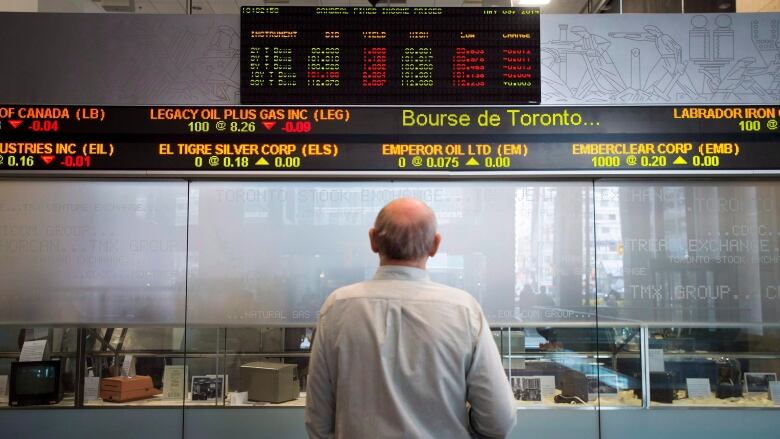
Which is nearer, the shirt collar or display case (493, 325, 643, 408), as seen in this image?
the shirt collar

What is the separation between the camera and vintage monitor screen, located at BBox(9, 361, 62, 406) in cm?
373

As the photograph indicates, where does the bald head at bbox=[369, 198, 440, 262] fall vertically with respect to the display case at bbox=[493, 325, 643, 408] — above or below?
above

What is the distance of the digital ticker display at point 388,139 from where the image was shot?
11.6 ft

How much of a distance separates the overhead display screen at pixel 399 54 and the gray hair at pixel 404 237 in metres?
2.05

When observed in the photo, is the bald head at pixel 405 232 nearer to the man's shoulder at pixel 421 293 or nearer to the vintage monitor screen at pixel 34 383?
the man's shoulder at pixel 421 293

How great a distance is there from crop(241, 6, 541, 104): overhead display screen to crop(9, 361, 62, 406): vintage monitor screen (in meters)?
2.18

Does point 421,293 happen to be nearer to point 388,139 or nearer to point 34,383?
point 388,139

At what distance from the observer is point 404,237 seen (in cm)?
158

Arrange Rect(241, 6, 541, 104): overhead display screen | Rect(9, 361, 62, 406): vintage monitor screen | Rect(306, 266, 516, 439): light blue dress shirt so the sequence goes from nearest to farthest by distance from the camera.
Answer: Rect(306, 266, 516, 439): light blue dress shirt → Rect(241, 6, 541, 104): overhead display screen → Rect(9, 361, 62, 406): vintage monitor screen

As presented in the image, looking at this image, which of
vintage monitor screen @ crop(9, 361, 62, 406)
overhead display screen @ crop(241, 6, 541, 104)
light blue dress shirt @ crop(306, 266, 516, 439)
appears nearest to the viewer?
light blue dress shirt @ crop(306, 266, 516, 439)

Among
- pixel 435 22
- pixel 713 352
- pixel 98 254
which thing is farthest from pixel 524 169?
pixel 98 254

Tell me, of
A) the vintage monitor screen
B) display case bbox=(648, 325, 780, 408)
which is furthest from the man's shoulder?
the vintage monitor screen

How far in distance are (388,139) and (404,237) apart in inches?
79.8

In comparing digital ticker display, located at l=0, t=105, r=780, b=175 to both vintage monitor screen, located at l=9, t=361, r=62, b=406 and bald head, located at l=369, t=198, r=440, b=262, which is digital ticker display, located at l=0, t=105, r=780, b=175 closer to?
vintage monitor screen, located at l=9, t=361, r=62, b=406
